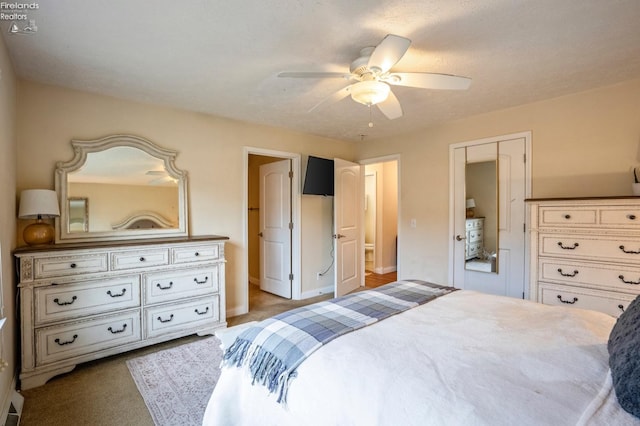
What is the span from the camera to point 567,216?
98.9 inches

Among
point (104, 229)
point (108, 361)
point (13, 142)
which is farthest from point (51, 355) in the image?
point (13, 142)

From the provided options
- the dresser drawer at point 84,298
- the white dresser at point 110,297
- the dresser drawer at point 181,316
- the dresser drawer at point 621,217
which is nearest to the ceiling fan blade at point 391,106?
the dresser drawer at point 621,217

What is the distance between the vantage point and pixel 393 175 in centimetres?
610

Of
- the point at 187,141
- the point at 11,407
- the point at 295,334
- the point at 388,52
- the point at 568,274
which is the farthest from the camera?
the point at 187,141

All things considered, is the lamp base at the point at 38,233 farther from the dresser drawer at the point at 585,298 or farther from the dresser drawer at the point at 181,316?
the dresser drawer at the point at 585,298

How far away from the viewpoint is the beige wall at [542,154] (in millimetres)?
2658

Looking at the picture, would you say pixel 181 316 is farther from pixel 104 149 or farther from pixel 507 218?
pixel 507 218

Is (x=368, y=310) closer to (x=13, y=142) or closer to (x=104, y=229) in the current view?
(x=104, y=229)

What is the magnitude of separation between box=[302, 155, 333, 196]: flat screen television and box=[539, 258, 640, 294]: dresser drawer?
8.54 feet

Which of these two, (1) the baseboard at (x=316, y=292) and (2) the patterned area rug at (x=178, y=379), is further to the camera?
(1) the baseboard at (x=316, y=292)

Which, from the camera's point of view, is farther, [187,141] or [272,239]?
[272,239]

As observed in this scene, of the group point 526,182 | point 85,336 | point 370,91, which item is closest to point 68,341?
point 85,336

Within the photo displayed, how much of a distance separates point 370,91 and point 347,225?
268cm

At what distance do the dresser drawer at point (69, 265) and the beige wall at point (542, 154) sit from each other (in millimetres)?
3391
